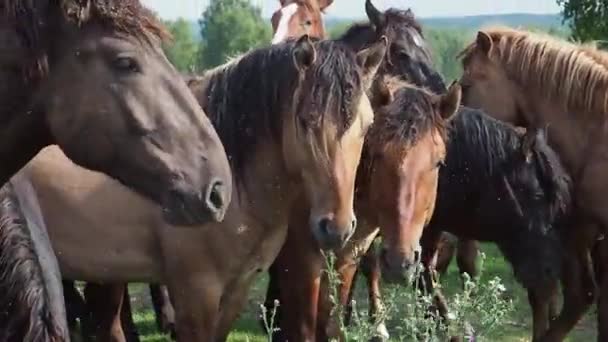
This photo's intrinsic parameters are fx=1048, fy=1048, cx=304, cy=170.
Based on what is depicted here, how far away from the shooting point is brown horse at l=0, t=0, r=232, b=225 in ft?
7.34

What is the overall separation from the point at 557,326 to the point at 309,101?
2.45 meters

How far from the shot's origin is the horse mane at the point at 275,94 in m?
3.95

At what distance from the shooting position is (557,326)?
5.68 metres

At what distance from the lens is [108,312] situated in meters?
5.16

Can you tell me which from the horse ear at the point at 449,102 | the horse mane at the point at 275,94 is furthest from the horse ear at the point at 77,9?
the horse ear at the point at 449,102

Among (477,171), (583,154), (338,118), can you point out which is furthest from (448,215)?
(338,118)

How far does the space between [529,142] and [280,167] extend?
176 cm

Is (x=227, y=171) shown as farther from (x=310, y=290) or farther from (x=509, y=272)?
(x=509, y=272)

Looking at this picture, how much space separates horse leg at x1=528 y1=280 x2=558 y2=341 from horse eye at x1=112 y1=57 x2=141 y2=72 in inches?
146

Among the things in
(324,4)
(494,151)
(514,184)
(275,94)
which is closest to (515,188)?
(514,184)

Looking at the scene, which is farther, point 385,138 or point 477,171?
point 477,171

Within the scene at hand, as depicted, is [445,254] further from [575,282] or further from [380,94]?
[380,94]

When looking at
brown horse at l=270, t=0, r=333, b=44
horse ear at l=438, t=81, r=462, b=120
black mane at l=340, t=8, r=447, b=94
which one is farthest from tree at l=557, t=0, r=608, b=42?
horse ear at l=438, t=81, r=462, b=120

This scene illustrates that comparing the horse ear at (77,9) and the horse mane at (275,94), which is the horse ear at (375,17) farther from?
the horse ear at (77,9)
